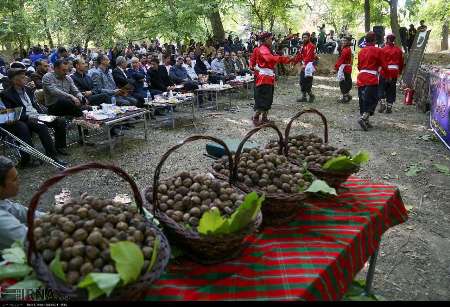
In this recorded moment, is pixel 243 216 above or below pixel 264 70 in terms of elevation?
below

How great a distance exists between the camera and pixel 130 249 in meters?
1.50

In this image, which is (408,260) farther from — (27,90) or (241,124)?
(27,90)

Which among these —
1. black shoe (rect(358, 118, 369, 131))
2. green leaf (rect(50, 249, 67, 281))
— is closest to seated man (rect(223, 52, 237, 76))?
black shoe (rect(358, 118, 369, 131))

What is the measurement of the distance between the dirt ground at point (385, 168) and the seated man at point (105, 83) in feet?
2.95

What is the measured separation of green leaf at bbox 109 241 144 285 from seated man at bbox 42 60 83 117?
20.7ft

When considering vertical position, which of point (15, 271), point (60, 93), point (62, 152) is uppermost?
point (60, 93)

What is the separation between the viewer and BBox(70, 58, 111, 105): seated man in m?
8.22

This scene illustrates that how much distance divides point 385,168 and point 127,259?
17.8 ft

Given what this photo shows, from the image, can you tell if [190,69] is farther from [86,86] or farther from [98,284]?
[98,284]

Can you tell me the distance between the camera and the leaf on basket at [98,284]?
1.36m

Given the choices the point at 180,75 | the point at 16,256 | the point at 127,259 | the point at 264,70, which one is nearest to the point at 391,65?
the point at 264,70

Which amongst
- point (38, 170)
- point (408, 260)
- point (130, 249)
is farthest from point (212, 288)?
point (38, 170)

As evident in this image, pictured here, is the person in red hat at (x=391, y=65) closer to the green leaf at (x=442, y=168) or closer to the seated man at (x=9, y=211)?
the green leaf at (x=442, y=168)

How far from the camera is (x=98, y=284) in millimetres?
1354
